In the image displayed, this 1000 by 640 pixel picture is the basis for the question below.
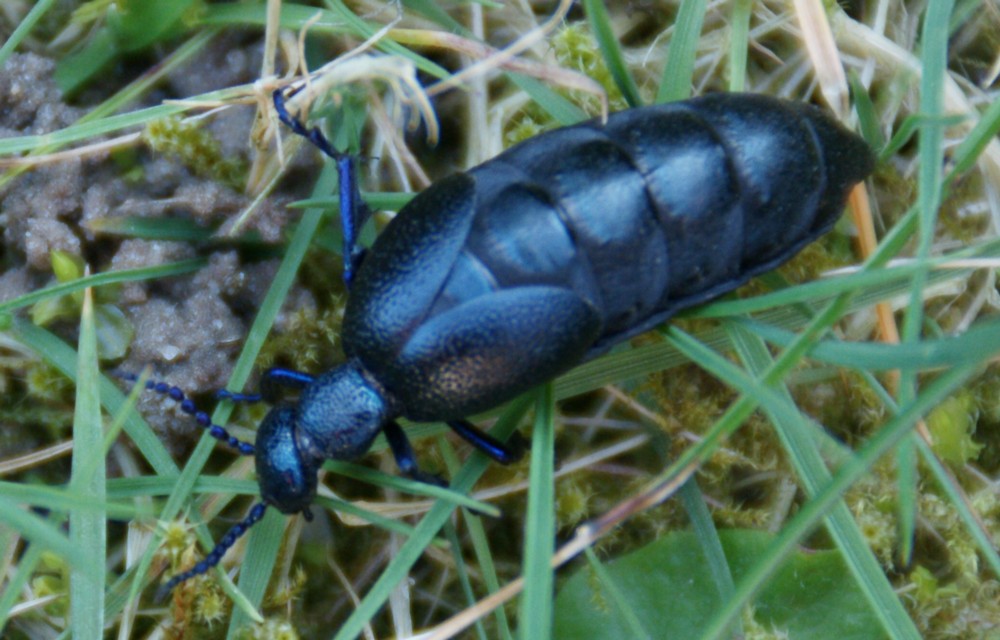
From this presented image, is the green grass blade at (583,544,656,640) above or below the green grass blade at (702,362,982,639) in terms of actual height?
below

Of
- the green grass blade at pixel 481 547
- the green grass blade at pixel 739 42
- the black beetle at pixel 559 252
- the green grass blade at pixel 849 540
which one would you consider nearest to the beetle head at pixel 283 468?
the black beetle at pixel 559 252

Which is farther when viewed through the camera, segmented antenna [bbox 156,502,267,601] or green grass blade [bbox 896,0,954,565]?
segmented antenna [bbox 156,502,267,601]

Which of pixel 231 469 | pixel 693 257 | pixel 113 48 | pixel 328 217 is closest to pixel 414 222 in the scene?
pixel 328 217

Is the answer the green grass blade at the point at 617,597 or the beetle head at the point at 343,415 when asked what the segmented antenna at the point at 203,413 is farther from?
the green grass blade at the point at 617,597

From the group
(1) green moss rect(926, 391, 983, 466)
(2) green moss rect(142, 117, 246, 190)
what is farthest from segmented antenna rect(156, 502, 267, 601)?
(1) green moss rect(926, 391, 983, 466)

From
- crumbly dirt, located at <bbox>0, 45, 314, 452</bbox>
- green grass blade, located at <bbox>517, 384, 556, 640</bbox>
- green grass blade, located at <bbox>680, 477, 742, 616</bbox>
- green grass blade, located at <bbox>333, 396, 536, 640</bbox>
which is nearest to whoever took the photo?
green grass blade, located at <bbox>517, 384, 556, 640</bbox>

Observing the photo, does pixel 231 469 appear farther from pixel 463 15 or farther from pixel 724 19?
pixel 724 19

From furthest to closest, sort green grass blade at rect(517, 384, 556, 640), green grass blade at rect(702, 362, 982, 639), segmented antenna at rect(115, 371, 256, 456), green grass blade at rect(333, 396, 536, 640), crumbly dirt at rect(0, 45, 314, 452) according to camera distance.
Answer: crumbly dirt at rect(0, 45, 314, 452)
segmented antenna at rect(115, 371, 256, 456)
green grass blade at rect(333, 396, 536, 640)
green grass blade at rect(517, 384, 556, 640)
green grass blade at rect(702, 362, 982, 639)

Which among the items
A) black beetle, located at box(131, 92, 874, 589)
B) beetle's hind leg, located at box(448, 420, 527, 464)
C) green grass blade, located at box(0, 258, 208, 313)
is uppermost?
green grass blade, located at box(0, 258, 208, 313)

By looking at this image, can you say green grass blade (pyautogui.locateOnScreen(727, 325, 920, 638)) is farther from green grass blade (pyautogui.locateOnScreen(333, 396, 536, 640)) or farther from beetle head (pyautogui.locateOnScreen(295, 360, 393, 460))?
beetle head (pyautogui.locateOnScreen(295, 360, 393, 460))
